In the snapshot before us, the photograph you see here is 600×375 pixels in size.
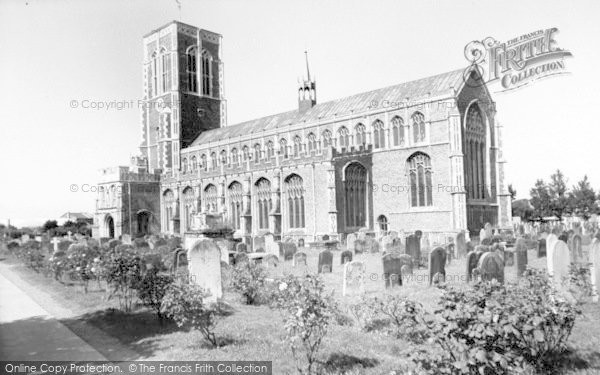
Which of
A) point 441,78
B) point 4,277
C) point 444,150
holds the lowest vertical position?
point 4,277

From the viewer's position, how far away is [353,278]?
10.8 metres

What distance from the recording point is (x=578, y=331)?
7465 millimetres

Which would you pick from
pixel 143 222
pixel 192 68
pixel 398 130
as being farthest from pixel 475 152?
pixel 192 68

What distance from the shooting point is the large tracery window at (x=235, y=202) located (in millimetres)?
35006

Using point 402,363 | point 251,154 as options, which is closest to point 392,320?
point 402,363

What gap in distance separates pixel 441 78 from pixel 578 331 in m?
23.9

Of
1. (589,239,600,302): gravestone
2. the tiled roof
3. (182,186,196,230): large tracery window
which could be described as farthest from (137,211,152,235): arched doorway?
(589,239,600,302): gravestone

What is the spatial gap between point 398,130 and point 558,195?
2689 centimetres

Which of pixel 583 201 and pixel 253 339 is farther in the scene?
pixel 583 201

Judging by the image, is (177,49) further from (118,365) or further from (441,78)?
(118,365)

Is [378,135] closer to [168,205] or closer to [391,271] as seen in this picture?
[391,271]

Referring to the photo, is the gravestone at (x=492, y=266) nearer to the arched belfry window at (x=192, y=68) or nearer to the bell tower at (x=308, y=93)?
the bell tower at (x=308, y=93)

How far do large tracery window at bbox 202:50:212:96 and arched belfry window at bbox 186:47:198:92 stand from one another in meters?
0.91

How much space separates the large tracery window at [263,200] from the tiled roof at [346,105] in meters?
5.99
